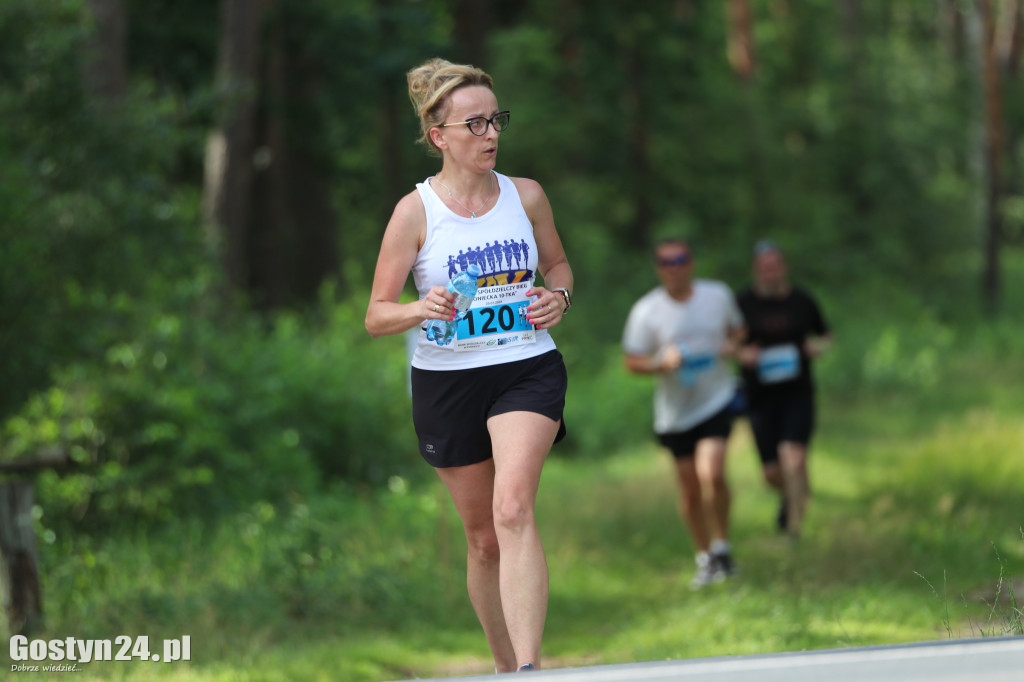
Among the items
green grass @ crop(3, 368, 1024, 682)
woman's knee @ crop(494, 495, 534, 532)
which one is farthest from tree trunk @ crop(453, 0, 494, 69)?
woman's knee @ crop(494, 495, 534, 532)

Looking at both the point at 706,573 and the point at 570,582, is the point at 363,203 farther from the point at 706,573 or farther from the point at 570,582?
the point at 706,573

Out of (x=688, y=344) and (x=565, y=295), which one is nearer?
(x=565, y=295)

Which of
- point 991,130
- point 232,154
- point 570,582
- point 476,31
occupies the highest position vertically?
point 476,31

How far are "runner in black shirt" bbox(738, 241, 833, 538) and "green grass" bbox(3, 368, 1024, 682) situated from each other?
1.70 feet

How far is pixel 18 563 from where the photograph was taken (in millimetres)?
6875

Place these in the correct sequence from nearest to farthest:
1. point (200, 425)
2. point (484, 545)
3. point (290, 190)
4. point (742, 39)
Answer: point (484, 545)
point (200, 425)
point (290, 190)
point (742, 39)

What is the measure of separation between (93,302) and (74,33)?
199 centimetres

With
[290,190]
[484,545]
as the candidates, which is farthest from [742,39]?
[484,545]

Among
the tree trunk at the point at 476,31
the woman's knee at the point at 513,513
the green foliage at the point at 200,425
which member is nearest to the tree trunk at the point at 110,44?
the green foliage at the point at 200,425

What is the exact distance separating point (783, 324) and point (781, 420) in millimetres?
725

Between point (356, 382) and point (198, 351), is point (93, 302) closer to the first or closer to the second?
point (198, 351)

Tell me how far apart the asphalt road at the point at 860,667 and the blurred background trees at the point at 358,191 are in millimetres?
6857

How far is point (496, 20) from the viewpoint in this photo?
28.4 metres

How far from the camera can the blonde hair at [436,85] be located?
4.56 metres
